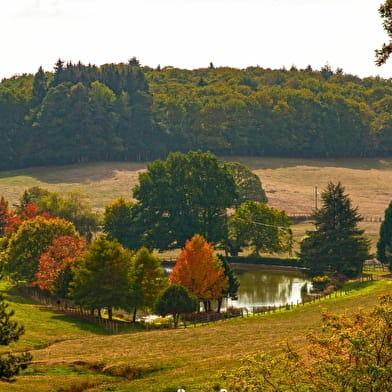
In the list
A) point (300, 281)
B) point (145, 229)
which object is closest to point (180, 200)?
point (145, 229)

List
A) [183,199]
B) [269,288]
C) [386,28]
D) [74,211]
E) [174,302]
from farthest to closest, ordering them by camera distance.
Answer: [74,211] → [183,199] → [269,288] → [174,302] → [386,28]

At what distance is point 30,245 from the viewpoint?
10512 cm

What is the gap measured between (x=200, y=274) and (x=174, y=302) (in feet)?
29.6

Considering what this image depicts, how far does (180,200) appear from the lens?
13675cm

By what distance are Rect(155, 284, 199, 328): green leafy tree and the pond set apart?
11.6 metres

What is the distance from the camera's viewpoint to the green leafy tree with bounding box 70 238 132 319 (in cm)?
8669

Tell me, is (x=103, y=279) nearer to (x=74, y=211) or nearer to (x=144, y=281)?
(x=144, y=281)

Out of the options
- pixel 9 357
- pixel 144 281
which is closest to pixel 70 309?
pixel 144 281

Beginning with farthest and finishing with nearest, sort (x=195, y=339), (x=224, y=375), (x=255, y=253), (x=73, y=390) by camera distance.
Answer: (x=255, y=253) < (x=195, y=339) < (x=73, y=390) < (x=224, y=375)

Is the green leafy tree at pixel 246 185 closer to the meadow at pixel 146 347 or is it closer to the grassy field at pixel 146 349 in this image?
the meadow at pixel 146 347

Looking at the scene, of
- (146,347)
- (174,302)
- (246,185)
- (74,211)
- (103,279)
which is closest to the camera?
(146,347)

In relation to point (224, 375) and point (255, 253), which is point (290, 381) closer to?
point (224, 375)

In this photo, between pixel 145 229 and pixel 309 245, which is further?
pixel 145 229

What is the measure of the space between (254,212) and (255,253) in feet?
20.2
